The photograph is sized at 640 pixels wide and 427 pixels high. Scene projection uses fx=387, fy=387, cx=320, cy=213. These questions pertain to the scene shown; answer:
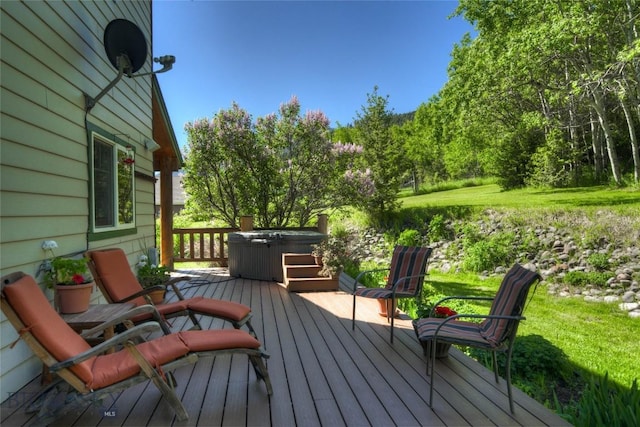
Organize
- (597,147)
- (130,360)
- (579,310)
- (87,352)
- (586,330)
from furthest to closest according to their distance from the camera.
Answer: (597,147) → (579,310) → (586,330) → (130,360) → (87,352)

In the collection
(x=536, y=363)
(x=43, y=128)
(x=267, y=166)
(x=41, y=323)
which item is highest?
(x=267, y=166)

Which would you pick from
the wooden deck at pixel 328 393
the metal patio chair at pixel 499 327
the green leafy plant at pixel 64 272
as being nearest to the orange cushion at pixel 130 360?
the wooden deck at pixel 328 393

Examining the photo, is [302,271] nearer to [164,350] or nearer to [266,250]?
[266,250]

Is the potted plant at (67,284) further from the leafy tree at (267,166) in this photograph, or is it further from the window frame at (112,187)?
the leafy tree at (267,166)

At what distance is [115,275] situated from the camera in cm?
354

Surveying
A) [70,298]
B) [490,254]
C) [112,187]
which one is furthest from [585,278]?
[70,298]

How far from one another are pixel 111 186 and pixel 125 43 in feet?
5.05

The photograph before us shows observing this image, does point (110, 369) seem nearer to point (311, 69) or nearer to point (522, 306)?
point (522, 306)

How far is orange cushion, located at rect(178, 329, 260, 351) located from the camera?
2.25m

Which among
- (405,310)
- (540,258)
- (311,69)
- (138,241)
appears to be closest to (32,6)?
(138,241)

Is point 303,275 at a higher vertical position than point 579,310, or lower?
higher

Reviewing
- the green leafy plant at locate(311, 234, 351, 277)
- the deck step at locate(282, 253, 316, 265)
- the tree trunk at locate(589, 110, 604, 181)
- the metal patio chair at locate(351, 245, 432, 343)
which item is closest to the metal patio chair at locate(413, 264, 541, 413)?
the metal patio chair at locate(351, 245, 432, 343)

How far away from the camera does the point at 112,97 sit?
14.3ft

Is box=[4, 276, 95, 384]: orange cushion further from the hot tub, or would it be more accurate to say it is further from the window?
the hot tub
